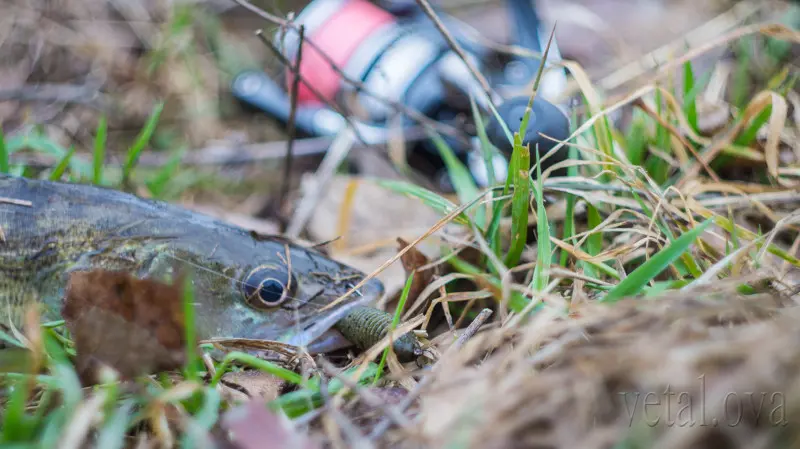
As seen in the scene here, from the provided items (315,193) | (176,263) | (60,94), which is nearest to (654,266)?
(176,263)

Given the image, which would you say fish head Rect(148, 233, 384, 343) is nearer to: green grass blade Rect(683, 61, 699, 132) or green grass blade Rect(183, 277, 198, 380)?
green grass blade Rect(183, 277, 198, 380)

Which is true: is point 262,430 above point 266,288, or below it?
above

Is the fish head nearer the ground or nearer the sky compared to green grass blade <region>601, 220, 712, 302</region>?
nearer the ground

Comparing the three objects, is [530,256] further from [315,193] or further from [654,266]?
[315,193]

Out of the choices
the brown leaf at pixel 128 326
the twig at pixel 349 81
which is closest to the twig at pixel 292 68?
the twig at pixel 349 81

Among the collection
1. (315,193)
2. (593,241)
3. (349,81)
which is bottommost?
(315,193)

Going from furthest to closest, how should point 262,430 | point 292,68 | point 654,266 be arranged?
point 292,68 → point 654,266 → point 262,430

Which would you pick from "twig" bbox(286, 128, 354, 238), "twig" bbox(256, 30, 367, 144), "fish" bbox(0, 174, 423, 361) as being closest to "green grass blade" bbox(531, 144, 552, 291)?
"fish" bbox(0, 174, 423, 361)

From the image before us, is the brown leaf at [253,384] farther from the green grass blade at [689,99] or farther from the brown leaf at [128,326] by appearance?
the green grass blade at [689,99]

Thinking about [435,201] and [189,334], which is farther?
[435,201]
